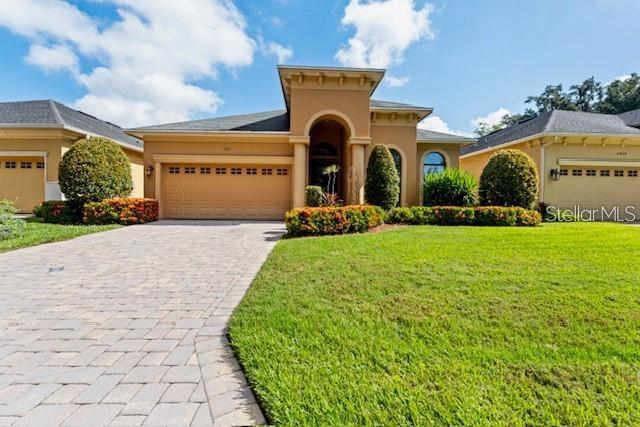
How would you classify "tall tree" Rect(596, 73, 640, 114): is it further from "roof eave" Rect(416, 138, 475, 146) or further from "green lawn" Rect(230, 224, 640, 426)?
"green lawn" Rect(230, 224, 640, 426)

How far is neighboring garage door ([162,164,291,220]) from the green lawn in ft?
28.0

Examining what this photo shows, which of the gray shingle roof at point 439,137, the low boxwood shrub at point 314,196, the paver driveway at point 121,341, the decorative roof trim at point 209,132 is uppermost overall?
the gray shingle roof at point 439,137

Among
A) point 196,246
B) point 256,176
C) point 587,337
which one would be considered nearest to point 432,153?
point 256,176

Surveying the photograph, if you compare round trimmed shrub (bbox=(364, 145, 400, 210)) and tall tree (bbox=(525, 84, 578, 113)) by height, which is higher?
tall tree (bbox=(525, 84, 578, 113))

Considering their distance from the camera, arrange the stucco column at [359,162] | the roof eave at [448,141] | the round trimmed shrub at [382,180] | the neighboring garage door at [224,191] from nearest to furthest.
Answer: the round trimmed shrub at [382,180], the stucco column at [359,162], the neighboring garage door at [224,191], the roof eave at [448,141]

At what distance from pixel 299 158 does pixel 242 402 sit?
435 inches

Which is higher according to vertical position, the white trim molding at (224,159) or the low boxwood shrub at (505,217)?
the white trim molding at (224,159)

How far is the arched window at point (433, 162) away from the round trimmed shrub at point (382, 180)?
4870mm

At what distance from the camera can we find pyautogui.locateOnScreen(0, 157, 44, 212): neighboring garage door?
1402 centimetres

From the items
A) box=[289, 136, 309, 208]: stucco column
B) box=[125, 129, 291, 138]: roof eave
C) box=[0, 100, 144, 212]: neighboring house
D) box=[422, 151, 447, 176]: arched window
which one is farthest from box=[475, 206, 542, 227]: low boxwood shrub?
box=[0, 100, 144, 212]: neighboring house

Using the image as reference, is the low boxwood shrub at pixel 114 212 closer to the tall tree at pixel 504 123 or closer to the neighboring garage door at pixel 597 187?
the neighboring garage door at pixel 597 187

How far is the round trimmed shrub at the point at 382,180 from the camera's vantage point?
36.1 feet

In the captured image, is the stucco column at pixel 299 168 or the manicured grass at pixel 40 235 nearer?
the manicured grass at pixel 40 235

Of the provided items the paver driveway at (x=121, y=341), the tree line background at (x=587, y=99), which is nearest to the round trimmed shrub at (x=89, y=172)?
the paver driveway at (x=121, y=341)
